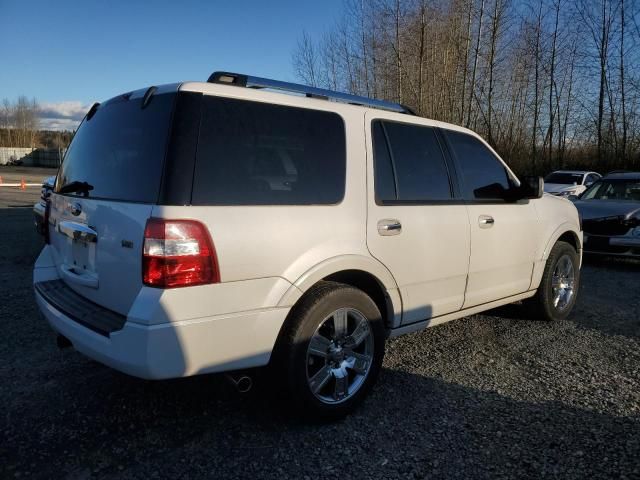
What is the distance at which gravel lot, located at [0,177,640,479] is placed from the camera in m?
2.59

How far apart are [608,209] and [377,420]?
692 cm

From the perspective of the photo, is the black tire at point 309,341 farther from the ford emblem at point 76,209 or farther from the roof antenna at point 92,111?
the roof antenna at point 92,111

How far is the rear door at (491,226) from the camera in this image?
154 inches

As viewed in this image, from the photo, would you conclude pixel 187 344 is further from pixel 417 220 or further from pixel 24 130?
pixel 24 130

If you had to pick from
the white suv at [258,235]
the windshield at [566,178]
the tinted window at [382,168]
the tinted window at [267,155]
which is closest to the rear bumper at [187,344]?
the white suv at [258,235]

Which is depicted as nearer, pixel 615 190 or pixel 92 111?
pixel 92 111

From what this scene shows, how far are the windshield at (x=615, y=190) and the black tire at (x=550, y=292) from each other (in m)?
4.63

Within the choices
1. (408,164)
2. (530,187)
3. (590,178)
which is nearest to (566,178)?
(590,178)

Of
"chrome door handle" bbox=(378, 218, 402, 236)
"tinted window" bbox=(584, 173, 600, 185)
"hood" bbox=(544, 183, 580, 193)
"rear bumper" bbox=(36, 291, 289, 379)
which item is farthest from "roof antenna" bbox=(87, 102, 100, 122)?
"tinted window" bbox=(584, 173, 600, 185)

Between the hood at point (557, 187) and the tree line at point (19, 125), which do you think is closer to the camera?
the hood at point (557, 187)

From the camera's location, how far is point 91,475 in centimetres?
250

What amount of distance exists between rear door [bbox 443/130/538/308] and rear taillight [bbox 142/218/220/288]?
7.37 ft

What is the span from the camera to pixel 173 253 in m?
2.32

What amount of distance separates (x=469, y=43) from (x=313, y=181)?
20.9 meters
